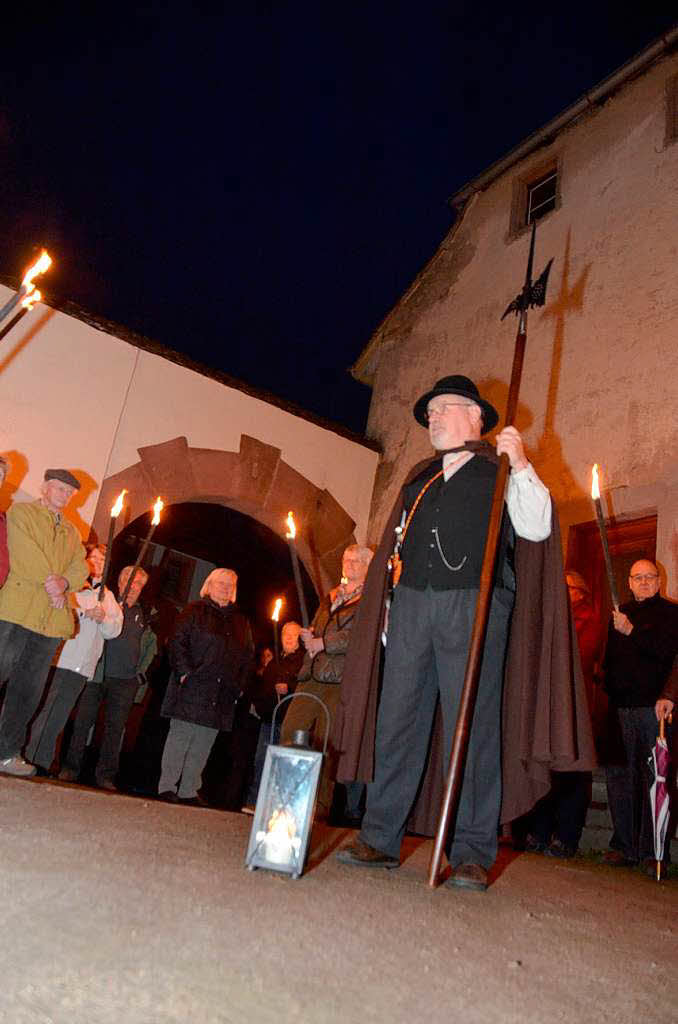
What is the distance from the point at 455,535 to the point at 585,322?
5856mm

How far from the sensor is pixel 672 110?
25.8 feet

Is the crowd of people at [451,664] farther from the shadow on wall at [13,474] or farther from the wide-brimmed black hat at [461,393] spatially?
the shadow on wall at [13,474]

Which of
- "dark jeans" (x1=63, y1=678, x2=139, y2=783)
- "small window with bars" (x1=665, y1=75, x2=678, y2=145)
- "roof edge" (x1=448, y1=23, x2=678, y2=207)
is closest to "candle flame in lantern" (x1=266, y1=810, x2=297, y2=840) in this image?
"dark jeans" (x1=63, y1=678, x2=139, y2=783)

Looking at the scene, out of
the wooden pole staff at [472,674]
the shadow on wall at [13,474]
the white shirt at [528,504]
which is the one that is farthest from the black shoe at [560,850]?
the shadow on wall at [13,474]

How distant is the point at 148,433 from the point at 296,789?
6.42 metres

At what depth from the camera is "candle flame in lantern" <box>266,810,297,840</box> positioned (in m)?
2.23

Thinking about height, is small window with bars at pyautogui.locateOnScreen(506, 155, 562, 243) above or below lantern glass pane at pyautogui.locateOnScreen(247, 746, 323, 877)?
Result: above

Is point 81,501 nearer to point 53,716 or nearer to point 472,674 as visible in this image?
point 53,716

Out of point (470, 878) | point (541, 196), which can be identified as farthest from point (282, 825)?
point (541, 196)

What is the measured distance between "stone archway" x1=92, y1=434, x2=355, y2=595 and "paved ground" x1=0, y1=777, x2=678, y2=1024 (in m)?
5.69

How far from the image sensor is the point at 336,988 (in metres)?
1.30

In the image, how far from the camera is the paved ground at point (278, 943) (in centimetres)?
118

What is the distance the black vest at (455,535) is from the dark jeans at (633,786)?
105 inches

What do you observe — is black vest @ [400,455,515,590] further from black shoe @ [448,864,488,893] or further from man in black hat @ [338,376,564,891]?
black shoe @ [448,864,488,893]
